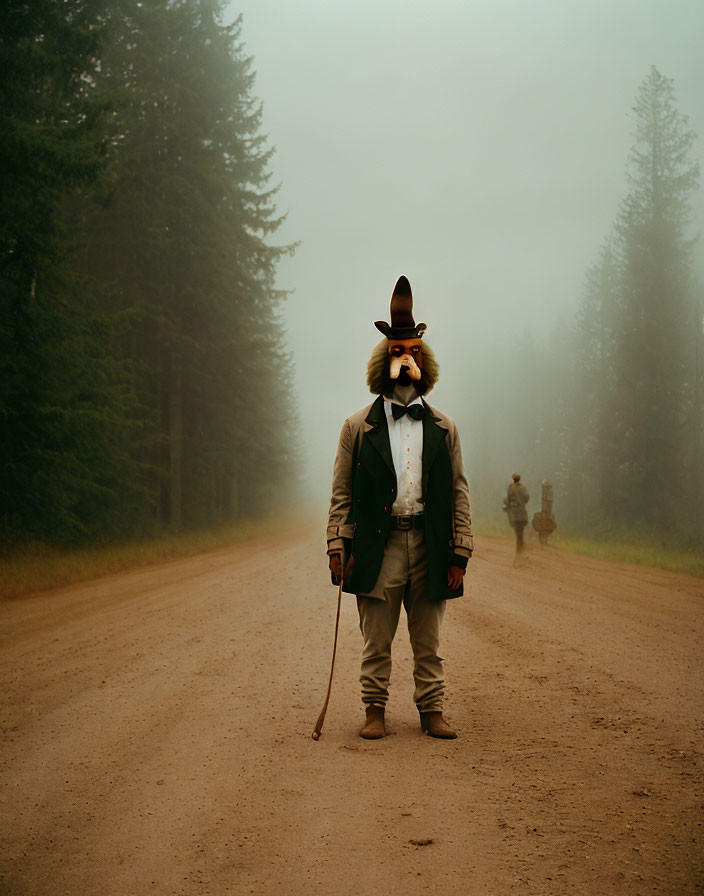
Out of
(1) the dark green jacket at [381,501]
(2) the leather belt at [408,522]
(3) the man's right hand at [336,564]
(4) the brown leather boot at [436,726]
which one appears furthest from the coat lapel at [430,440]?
(4) the brown leather boot at [436,726]

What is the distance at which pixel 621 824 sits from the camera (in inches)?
130

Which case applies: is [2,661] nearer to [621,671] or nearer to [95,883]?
[95,883]

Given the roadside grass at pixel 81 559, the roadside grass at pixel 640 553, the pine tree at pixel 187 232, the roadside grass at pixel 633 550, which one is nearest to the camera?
the roadside grass at pixel 81 559

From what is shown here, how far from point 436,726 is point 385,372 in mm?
2345

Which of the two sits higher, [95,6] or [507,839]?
[95,6]

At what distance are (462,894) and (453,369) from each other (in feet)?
277

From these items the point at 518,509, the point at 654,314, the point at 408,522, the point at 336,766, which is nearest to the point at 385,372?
the point at 408,522

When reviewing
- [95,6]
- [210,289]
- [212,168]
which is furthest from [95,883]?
[212,168]

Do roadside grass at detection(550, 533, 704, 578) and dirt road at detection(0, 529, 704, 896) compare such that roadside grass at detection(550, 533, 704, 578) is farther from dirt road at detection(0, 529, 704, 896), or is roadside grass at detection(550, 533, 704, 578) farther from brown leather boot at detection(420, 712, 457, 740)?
brown leather boot at detection(420, 712, 457, 740)

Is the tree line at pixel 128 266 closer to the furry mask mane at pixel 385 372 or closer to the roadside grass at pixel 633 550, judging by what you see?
the furry mask mane at pixel 385 372

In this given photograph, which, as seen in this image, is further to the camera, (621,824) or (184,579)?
(184,579)

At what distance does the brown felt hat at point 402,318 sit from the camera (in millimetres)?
4824

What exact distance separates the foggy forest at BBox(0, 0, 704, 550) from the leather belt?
55.5 inches

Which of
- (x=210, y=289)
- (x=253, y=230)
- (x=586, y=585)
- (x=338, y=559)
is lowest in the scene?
(x=586, y=585)
